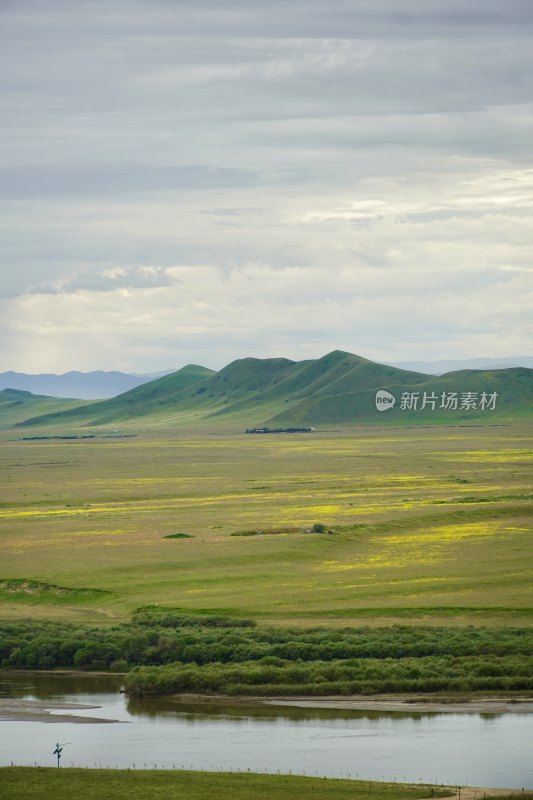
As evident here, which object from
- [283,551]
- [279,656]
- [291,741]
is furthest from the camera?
[283,551]

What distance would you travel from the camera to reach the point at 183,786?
4309 centimetres

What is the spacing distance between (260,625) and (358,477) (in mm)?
92351

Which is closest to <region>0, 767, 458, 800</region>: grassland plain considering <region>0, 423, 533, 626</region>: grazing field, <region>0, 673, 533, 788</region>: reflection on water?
<region>0, 673, 533, 788</region>: reflection on water

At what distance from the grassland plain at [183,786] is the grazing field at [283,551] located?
73.1ft

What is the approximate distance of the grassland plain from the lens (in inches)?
1631

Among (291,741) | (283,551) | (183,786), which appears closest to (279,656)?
(291,741)

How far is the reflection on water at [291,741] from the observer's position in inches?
1791

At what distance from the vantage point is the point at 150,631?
63.6m

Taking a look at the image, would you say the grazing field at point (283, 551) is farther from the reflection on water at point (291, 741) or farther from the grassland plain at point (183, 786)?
the grassland plain at point (183, 786)

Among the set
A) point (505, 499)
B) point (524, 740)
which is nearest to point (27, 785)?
point (524, 740)

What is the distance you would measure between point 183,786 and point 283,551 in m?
45.4

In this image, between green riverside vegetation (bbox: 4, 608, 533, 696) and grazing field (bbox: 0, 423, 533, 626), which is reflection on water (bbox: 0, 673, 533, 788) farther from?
grazing field (bbox: 0, 423, 533, 626)

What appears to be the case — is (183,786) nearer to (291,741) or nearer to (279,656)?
(291,741)

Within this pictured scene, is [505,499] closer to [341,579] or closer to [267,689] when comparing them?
[341,579]
